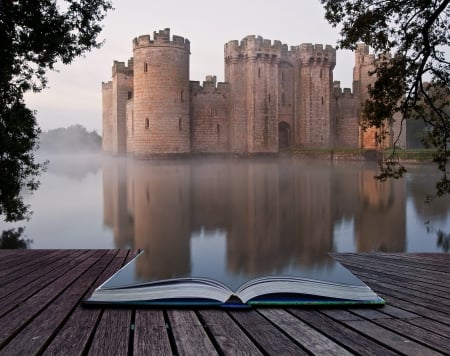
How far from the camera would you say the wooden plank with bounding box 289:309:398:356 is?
2.21 metres

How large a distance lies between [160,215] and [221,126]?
22.1 m

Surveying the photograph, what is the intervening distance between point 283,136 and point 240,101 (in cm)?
475

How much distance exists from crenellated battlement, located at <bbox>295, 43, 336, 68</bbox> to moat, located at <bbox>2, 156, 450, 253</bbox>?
621 inches

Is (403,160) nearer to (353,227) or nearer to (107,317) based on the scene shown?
(353,227)

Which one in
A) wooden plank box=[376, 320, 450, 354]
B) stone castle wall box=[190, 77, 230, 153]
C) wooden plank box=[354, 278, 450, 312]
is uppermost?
stone castle wall box=[190, 77, 230, 153]

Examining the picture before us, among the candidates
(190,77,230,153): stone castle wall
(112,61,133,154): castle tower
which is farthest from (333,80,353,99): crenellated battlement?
(112,61,133,154): castle tower

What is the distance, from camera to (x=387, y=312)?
285 cm

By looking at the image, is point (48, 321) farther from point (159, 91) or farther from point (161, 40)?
point (161, 40)

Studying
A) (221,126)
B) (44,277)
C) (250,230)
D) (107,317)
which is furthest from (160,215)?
(221,126)

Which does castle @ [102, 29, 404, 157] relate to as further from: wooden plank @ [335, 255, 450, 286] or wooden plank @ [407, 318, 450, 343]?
wooden plank @ [407, 318, 450, 343]

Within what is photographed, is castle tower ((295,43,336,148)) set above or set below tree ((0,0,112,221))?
above

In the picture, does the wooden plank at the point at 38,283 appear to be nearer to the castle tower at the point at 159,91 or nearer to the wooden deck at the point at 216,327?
the wooden deck at the point at 216,327

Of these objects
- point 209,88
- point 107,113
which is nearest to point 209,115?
point 209,88

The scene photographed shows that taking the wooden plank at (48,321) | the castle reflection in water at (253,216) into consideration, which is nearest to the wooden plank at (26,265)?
the wooden plank at (48,321)
